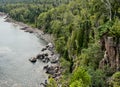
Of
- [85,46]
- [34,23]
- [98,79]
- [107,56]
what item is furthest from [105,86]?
[34,23]

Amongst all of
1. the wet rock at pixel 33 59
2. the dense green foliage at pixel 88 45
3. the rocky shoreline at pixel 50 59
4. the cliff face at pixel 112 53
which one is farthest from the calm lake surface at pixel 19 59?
the cliff face at pixel 112 53

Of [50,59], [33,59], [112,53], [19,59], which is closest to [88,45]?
[112,53]

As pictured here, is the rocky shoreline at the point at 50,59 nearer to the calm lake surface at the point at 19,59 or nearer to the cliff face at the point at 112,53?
the calm lake surface at the point at 19,59

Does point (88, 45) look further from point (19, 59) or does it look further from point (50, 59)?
point (19, 59)

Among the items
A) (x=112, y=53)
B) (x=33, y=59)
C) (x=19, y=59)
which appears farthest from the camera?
(x=19, y=59)

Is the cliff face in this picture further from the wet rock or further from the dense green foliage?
the wet rock
